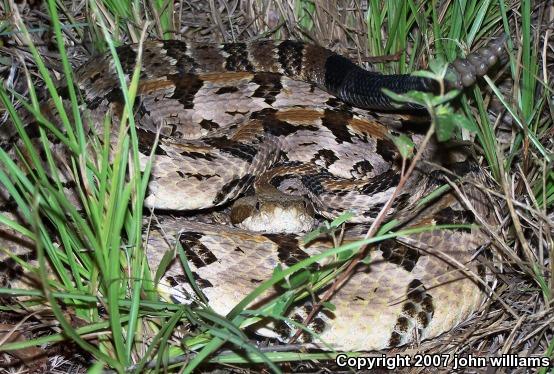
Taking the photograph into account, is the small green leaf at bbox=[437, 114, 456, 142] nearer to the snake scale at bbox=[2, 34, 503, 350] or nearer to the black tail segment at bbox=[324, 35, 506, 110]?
the snake scale at bbox=[2, 34, 503, 350]

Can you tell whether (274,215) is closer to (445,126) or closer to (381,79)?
(381,79)

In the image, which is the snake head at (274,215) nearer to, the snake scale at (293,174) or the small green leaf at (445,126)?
the snake scale at (293,174)

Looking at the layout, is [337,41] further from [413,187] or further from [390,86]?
[413,187]

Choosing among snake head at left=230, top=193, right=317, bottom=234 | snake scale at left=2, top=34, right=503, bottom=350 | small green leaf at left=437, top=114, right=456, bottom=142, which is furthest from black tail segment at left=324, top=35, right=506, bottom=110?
small green leaf at left=437, top=114, right=456, bottom=142

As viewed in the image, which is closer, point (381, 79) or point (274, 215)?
point (274, 215)

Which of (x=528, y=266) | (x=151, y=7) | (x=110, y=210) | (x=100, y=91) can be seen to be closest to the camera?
(x=110, y=210)

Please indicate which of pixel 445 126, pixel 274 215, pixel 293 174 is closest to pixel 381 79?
pixel 293 174

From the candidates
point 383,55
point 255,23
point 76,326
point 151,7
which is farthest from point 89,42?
point 76,326

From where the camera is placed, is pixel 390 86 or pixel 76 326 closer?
pixel 76 326
